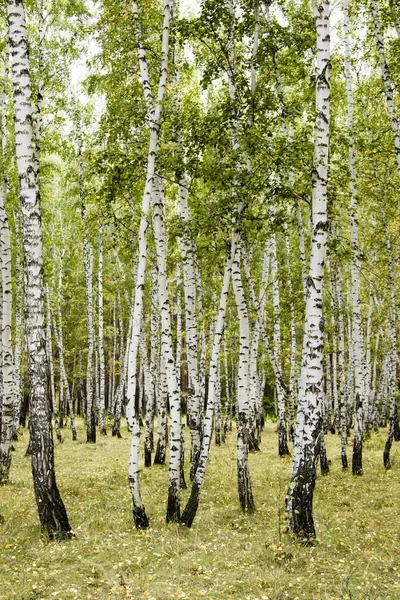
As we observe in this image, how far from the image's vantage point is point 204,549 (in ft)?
25.4

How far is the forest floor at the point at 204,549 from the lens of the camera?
629 centimetres

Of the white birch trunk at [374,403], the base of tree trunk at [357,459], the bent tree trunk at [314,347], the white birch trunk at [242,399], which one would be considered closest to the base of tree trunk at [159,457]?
the base of tree trunk at [357,459]

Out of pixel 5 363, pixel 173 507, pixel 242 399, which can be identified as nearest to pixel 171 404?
pixel 242 399

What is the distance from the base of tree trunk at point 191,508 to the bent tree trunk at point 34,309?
6.86 ft

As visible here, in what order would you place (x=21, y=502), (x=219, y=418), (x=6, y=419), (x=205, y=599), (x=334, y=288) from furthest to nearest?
1. (x=219, y=418)
2. (x=334, y=288)
3. (x=6, y=419)
4. (x=21, y=502)
5. (x=205, y=599)

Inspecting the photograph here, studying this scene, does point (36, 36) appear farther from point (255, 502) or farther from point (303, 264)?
point (255, 502)

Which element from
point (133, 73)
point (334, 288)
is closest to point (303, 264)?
point (334, 288)

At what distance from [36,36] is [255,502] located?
15.1 meters

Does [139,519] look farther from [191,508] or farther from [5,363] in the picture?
[5,363]

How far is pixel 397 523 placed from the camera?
9.34m

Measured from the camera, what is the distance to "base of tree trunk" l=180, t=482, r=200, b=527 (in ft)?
28.6

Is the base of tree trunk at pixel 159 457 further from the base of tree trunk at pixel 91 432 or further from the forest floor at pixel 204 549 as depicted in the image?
the base of tree trunk at pixel 91 432

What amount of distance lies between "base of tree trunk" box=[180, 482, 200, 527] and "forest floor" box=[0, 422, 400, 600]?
0.14 meters

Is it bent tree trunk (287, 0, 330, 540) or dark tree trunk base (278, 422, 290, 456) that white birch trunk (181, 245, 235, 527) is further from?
dark tree trunk base (278, 422, 290, 456)
